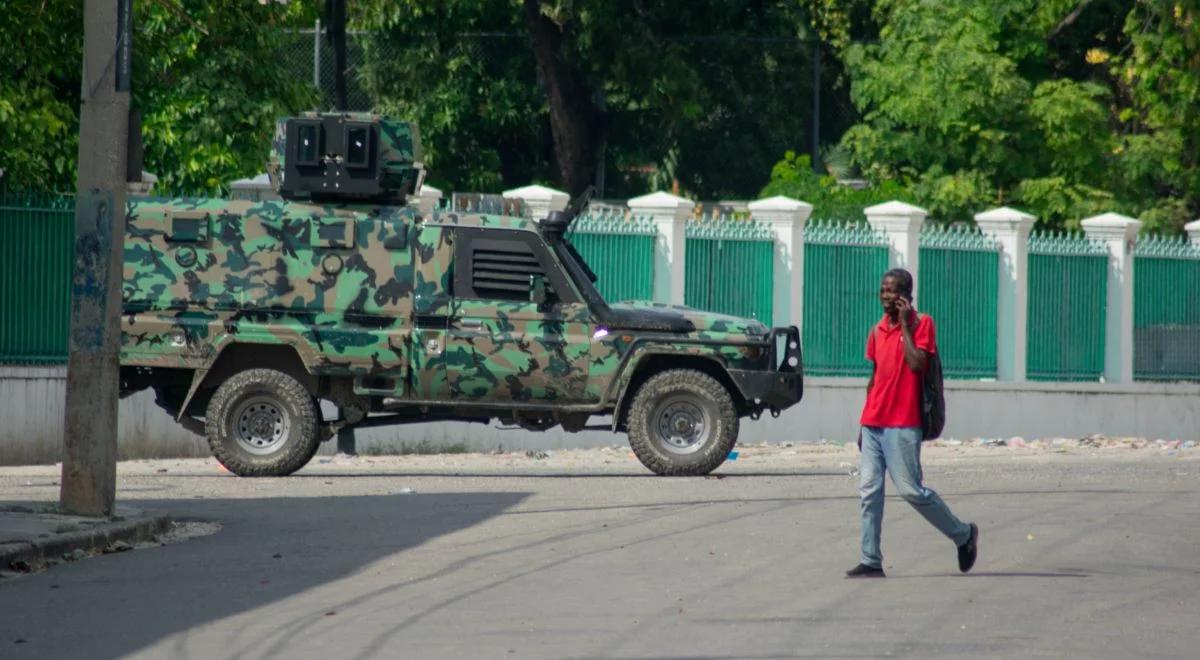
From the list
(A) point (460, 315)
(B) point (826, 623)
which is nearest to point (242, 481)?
(A) point (460, 315)

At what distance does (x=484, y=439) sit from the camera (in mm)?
21094

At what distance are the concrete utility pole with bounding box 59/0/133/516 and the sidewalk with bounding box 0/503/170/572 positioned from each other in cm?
27

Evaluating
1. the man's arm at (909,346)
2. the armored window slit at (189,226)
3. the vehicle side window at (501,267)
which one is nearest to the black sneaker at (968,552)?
the man's arm at (909,346)

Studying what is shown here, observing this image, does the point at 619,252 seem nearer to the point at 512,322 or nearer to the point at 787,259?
the point at 787,259

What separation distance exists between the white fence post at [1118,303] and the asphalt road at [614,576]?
7775mm

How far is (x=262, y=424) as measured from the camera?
1675 cm

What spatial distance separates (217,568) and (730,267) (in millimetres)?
12330

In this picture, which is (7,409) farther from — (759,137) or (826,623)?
(759,137)

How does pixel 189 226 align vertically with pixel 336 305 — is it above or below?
above

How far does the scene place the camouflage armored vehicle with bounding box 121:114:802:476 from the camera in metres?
16.5

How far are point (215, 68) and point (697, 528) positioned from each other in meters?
15.3

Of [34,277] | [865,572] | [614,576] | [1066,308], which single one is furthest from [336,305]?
[1066,308]

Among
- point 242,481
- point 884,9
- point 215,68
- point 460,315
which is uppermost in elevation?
point 884,9

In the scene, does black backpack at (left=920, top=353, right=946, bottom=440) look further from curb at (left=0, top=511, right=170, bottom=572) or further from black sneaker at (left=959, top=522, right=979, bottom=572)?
curb at (left=0, top=511, right=170, bottom=572)
